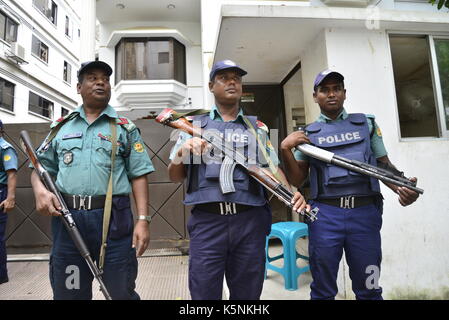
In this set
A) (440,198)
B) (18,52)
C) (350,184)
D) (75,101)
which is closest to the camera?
(350,184)

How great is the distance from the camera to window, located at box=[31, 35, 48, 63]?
6.29 metres

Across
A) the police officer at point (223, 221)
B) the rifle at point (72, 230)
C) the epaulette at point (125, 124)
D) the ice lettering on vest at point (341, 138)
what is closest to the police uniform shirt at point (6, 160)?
the rifle at point (72, 230)

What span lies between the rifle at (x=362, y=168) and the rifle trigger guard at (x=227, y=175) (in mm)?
686

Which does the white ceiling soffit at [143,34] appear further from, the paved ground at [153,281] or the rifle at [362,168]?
the rifle at [362,168]

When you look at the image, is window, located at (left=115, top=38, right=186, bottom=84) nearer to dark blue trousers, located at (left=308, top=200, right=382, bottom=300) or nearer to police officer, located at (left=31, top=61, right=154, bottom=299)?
police officer, located at (left=31, top=61, right=154, bottom=299)

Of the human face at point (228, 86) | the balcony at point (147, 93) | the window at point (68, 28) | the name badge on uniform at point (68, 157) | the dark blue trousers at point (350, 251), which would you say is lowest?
the dark blue trousers at point (350, 251)

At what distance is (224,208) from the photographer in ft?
5.50

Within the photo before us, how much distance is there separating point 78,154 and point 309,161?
5.90 ft

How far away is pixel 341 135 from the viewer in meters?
2.09

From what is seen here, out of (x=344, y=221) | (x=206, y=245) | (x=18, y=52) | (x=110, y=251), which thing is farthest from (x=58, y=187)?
(x=18, y=52)

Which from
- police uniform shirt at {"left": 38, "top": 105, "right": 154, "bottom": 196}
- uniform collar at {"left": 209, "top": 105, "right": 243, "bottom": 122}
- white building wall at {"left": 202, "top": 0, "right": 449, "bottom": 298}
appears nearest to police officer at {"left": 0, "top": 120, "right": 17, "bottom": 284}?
police uniform shirt at {"left": 38, "top": 105, "right": 154, "bottom": 196}

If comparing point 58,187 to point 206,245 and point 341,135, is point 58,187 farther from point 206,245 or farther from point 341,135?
point 341,135

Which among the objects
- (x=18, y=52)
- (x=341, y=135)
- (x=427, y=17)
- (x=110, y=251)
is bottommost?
(x=110, y=251)

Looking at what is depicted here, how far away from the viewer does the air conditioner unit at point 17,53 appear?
18.2ft
